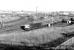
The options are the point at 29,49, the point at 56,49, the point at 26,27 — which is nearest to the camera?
the point at 56,49

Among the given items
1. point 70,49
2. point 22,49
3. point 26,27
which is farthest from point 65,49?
point 26,27

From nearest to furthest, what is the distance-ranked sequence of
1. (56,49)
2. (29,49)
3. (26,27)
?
(56,49) < (29,49) < (26,27)

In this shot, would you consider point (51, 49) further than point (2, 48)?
No

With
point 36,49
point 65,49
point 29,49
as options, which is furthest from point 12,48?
point 65,49

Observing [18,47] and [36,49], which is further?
[18,47]

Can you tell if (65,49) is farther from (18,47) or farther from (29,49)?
(18,47)

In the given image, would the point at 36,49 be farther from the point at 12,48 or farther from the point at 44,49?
the point at 12,48

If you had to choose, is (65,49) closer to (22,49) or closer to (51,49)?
(51,49)
